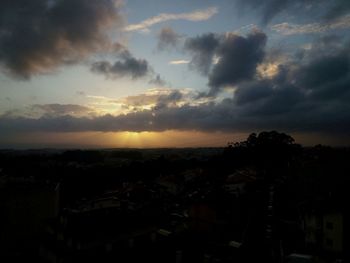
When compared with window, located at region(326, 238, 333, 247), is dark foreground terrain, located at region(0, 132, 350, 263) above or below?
above

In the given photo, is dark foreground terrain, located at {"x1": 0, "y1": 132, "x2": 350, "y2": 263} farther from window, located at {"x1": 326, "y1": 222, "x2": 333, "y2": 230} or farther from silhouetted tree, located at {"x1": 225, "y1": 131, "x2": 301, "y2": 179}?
silhouetted tree, located at {"x1": 225, "y1": 131, "x2": 301, "y2": 179}

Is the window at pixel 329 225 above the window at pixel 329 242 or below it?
above

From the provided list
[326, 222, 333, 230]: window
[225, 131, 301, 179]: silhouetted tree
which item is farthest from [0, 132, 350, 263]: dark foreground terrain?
[225, 131, 301, 179]: silhouetted tree

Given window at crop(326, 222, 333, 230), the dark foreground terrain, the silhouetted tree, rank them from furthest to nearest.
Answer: the silhouetted tree
window at crop(326, 222, 333, 230)
the dark foreground terrain

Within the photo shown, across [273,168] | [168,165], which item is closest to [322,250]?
[273,168]

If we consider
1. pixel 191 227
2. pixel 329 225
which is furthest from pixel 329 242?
pixel 191 227

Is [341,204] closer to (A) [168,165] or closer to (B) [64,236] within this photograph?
(B) [64,236]

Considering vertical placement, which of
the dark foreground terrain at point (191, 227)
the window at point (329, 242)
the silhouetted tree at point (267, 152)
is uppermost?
the silhouetted tree at point (267, 152)

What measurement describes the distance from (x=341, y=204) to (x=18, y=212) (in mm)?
22336

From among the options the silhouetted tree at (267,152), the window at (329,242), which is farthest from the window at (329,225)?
the silhouetted tree at (267,152)

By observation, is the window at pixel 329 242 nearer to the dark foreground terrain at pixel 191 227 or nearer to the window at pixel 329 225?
the dark foreground terrain at pixel 191 227

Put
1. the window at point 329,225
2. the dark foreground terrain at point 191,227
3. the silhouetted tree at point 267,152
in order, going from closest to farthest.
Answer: the dark foreground terrain at point 191,227 < the window at point 329,225 < the silhouetted tree at point 267,152

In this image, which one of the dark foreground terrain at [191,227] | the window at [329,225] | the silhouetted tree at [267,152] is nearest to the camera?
the dark foreground terrain at [191,227]

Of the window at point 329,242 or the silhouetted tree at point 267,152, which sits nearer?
the window at point 329,242
